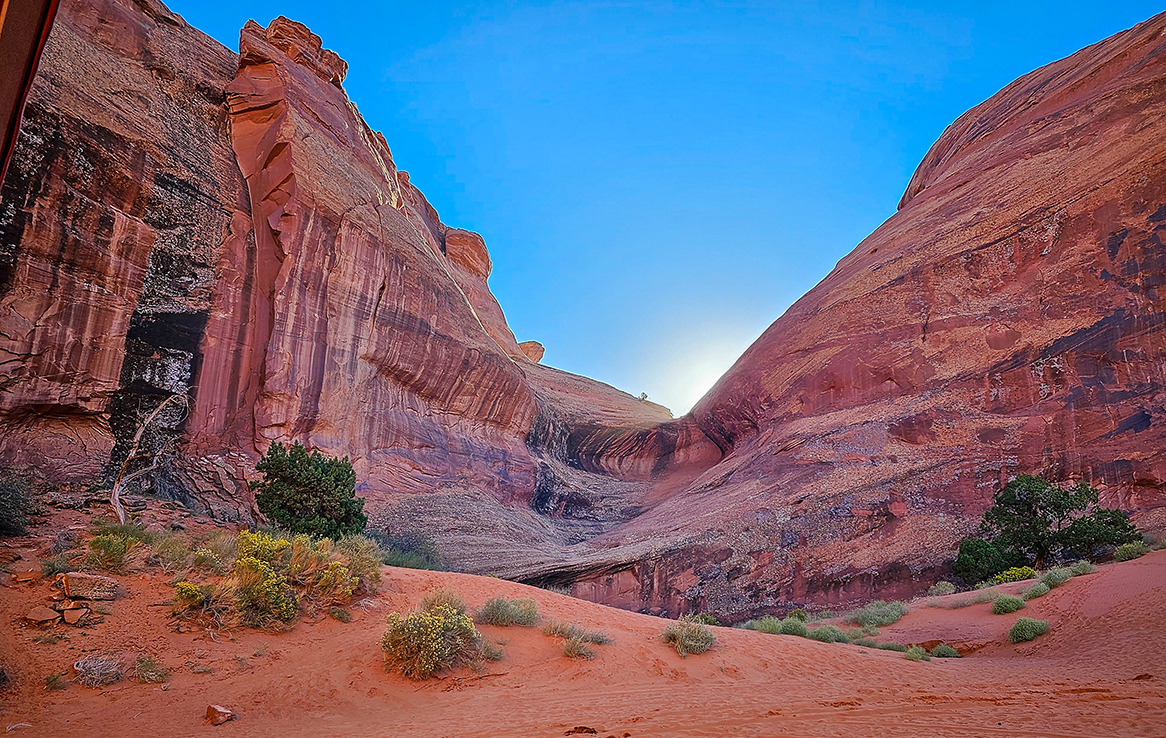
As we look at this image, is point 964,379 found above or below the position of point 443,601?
above

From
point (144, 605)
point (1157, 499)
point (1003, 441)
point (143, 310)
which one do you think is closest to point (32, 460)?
point (143, 310)

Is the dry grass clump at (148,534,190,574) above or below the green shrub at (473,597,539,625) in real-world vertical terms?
above

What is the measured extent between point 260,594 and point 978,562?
668 inches

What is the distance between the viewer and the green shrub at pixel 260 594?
733 cm

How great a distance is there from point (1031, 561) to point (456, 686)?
1617 cm

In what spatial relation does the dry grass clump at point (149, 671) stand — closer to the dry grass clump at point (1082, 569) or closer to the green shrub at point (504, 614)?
the green shrub at point (504, 614)

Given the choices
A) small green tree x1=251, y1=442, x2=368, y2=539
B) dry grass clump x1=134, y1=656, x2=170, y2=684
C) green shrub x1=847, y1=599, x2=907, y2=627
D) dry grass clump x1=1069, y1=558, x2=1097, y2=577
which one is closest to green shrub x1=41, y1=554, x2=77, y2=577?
dry grass clump x1=134, y1=656, x2=170, y2=684

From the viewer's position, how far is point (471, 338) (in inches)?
1017

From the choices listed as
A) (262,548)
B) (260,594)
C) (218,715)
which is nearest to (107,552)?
(262,548)

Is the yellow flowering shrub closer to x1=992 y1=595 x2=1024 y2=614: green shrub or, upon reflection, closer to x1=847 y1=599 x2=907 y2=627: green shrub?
x1=847 y1=599 x2=907 y2=627: green shrub

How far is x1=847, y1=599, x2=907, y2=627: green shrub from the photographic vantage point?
11.8 m

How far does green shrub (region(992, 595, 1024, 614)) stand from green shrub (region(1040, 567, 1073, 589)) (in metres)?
0.82

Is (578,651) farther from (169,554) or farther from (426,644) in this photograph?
(169,554)

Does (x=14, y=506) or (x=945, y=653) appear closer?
(x=14, y=506)
